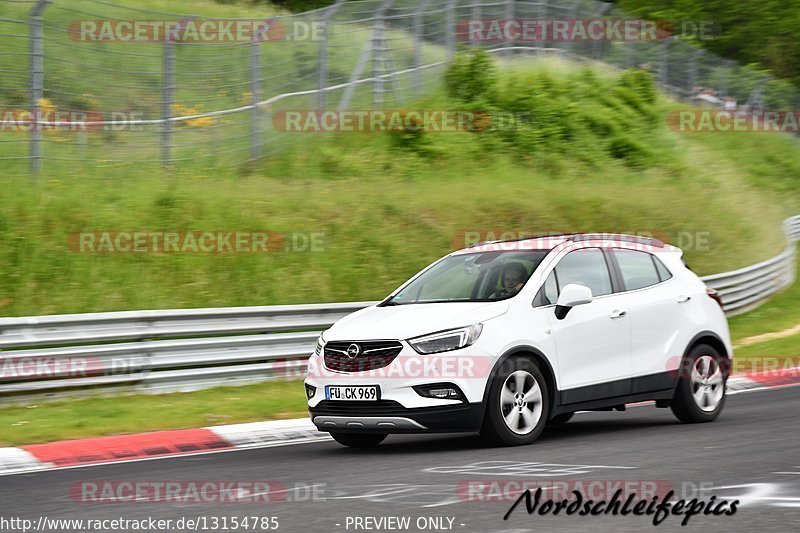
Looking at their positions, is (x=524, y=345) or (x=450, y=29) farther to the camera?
(x=450, y=29)

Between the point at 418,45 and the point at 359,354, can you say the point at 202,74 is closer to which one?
the point at 418,45

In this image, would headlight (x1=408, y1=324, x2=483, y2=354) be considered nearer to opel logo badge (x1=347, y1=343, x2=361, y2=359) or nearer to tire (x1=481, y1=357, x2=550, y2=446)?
tire (x1=481, y1=357, x2=550, y2=446)

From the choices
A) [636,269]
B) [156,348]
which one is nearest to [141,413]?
[156,348]

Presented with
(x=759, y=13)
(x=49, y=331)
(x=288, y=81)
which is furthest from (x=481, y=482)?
(x=759, y=13)

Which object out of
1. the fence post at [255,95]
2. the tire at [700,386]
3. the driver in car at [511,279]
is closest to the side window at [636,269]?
the tire at [700,386]

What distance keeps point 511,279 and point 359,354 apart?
1.54m

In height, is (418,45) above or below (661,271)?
above

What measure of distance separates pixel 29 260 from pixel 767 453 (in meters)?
10.5

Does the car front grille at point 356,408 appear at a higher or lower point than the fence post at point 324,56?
lower

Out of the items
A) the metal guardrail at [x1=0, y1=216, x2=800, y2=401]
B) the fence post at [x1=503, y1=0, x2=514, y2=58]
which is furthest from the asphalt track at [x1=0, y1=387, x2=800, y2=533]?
the fence post at [x1=503, y1=0, x2=514, y2=58]

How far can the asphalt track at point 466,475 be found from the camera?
6.60 m

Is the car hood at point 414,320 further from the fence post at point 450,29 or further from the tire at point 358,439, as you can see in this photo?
the fence post at point 450,29

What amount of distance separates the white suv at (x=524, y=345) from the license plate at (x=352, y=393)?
1 centimetres

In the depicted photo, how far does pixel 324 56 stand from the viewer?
2405 centimetres
